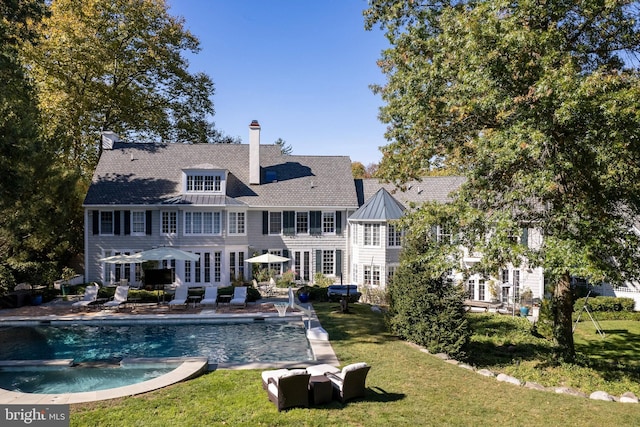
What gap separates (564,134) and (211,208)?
20.9 meters

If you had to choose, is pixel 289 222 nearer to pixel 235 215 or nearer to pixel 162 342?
pixel 235 215

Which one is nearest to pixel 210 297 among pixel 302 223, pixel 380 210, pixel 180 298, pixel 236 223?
pixel 180 298

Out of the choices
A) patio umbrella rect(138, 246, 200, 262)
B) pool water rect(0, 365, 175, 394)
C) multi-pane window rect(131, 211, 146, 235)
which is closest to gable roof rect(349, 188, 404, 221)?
patio umbrella rect(138, 246, 200, 262)

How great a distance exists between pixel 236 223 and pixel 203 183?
3.49 metres

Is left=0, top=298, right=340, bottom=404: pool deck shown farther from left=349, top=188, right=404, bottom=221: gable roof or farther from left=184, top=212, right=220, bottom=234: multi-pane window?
left=349, top=188, right=404, bottom=221: gable roof

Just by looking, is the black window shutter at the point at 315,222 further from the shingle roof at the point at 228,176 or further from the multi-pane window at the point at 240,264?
the multi-pane window at the point at 240,264

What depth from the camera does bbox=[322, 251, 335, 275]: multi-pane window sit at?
28984mm

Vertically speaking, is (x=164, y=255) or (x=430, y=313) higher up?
(x=164, y=255)

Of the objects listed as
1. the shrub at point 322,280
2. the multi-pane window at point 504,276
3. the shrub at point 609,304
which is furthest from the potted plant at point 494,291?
the shrub at point 322,280

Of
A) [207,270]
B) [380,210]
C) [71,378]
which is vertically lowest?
[71,378]

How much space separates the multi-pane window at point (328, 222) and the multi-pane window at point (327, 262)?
158 cm

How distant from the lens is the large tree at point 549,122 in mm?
9797

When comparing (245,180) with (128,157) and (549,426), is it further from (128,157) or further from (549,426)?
(549,426)

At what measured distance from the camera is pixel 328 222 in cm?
2925
